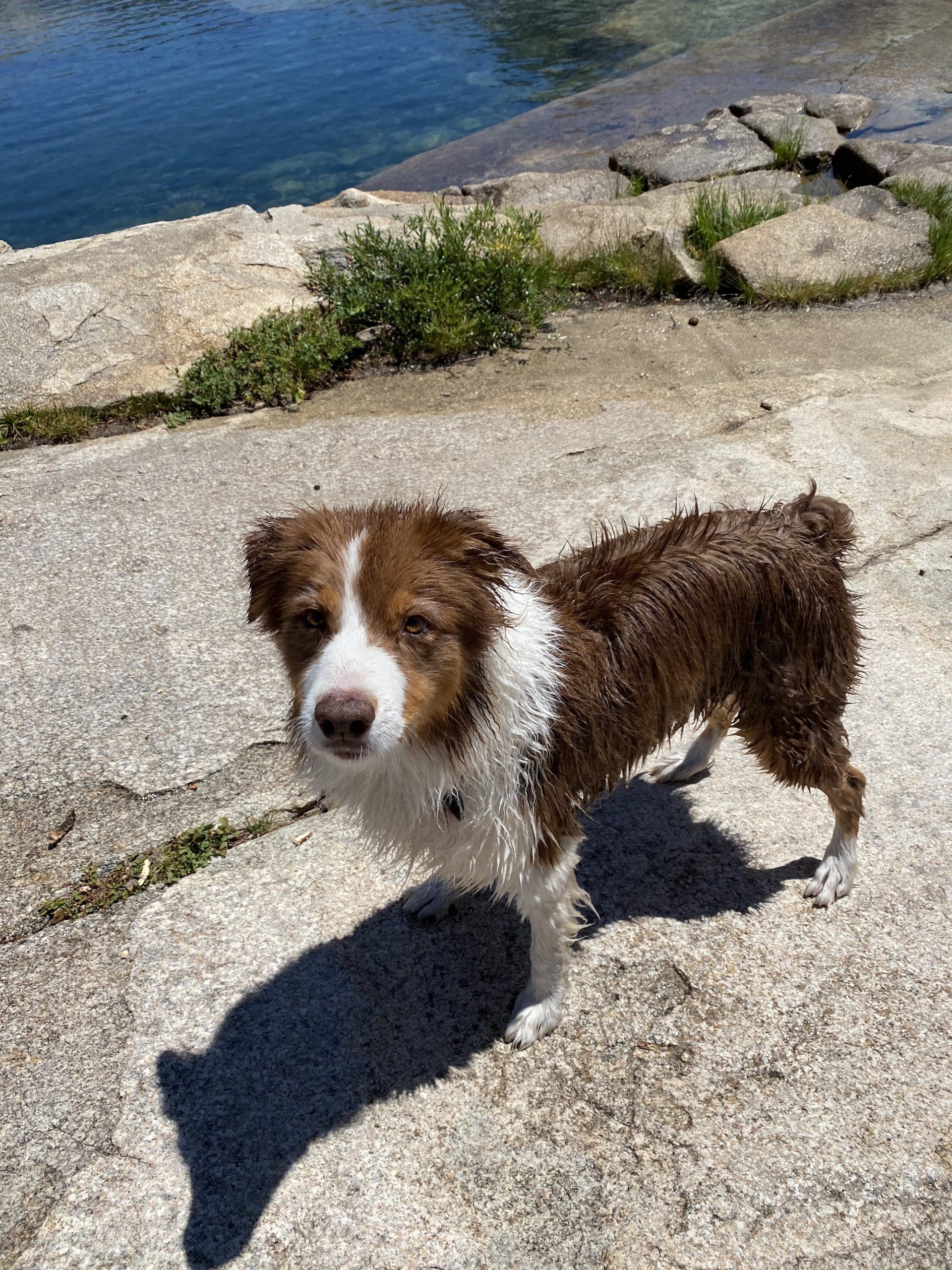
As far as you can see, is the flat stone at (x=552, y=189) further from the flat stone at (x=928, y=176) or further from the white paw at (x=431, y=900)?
the white paw at (x=431, y=900)

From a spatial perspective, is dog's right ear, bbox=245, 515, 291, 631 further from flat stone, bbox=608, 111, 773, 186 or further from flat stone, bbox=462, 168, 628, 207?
flat stone, bbox=608, 111, 773, 186

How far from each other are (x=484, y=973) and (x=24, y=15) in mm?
36433

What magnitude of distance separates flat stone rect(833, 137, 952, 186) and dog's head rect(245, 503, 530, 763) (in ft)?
34.4

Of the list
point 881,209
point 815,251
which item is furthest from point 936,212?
point 815,251

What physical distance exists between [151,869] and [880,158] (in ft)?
39.1

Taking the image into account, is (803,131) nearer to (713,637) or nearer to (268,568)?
(713,637)

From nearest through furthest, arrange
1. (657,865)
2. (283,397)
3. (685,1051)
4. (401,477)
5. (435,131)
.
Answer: (685,1051) → (657,865) → (401,477) → (283,397) → (435,131)

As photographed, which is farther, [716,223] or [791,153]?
[791,153]

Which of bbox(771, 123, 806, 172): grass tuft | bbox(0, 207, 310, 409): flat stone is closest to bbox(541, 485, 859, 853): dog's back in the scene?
bbox(0, 207, 310, 409): flat stone

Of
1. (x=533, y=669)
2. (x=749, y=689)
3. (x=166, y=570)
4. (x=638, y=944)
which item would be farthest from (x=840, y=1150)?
(x=166, y=570)

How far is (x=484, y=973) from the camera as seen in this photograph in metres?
3.06

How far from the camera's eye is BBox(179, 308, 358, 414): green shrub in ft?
20.7

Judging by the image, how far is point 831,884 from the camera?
3.18 m

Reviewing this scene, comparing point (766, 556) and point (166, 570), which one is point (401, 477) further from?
point (766, 556)
